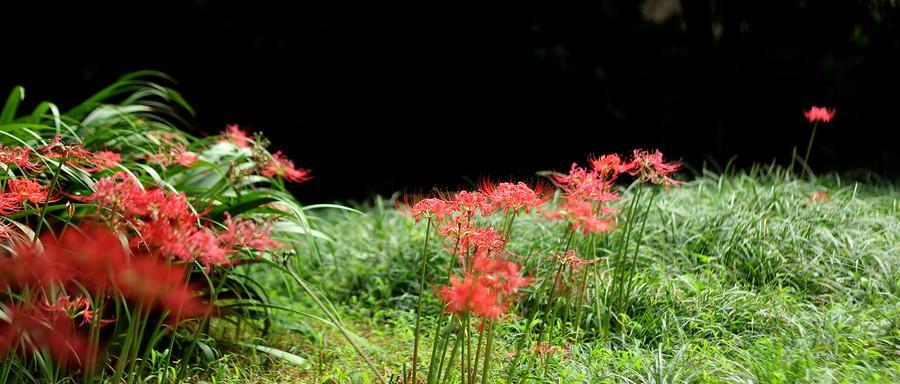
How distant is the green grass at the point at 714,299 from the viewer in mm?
2195

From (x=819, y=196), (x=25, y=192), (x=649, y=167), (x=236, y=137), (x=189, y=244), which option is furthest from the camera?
(x=819, y=196)

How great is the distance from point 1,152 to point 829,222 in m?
2.98

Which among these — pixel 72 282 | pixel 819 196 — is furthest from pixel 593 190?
pixel 819 196

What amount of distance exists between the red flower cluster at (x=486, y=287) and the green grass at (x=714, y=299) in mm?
496

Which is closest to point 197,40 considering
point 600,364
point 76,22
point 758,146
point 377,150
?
point 76,22

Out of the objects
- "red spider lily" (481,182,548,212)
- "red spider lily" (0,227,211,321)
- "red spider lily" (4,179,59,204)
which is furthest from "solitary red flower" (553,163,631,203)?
"red spider lily" (4,179,59,204)

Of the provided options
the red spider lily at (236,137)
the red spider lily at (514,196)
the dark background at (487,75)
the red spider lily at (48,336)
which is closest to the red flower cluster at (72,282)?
the red spider lily at (48,336)

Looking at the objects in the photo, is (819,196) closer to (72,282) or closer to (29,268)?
(72,282)

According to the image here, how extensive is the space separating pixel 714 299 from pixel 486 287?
4.20 ft

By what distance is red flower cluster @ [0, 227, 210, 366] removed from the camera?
5.28ft

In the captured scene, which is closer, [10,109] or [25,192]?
[25,192]

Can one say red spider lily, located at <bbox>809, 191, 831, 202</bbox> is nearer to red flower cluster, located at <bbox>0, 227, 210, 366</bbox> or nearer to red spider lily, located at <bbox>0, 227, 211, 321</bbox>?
red flower cluster, located at <bbox>0, 227, 210, 366</bbox>

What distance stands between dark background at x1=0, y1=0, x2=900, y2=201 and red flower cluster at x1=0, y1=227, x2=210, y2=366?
4017 mm

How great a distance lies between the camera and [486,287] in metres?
1.66
